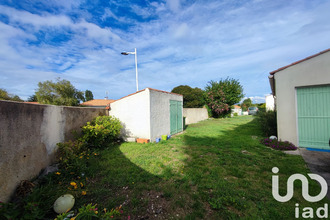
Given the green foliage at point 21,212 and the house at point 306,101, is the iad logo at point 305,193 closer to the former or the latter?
the house at point 306,101

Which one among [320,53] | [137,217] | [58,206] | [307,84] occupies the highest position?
[320,53]

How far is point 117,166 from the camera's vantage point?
12.8ft

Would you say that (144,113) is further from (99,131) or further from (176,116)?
(176,116)

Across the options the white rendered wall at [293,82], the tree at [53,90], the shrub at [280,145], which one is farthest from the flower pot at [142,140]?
the tree at [53,90]

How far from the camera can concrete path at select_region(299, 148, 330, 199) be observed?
3067 millimetres

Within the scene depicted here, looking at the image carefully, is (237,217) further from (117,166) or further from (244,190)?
(117,166)

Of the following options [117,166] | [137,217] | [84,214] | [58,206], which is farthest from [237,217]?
[117,166]

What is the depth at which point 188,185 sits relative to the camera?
2855 mm

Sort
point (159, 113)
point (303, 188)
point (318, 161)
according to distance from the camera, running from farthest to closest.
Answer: point (159, 113), point (318, 161), point (303, 188)

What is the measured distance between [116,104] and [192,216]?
629 centimetres

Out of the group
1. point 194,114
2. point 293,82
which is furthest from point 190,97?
point 293,82

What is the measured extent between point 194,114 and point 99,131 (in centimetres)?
1303

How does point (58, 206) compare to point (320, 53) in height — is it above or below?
below

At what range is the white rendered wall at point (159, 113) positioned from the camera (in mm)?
6499
